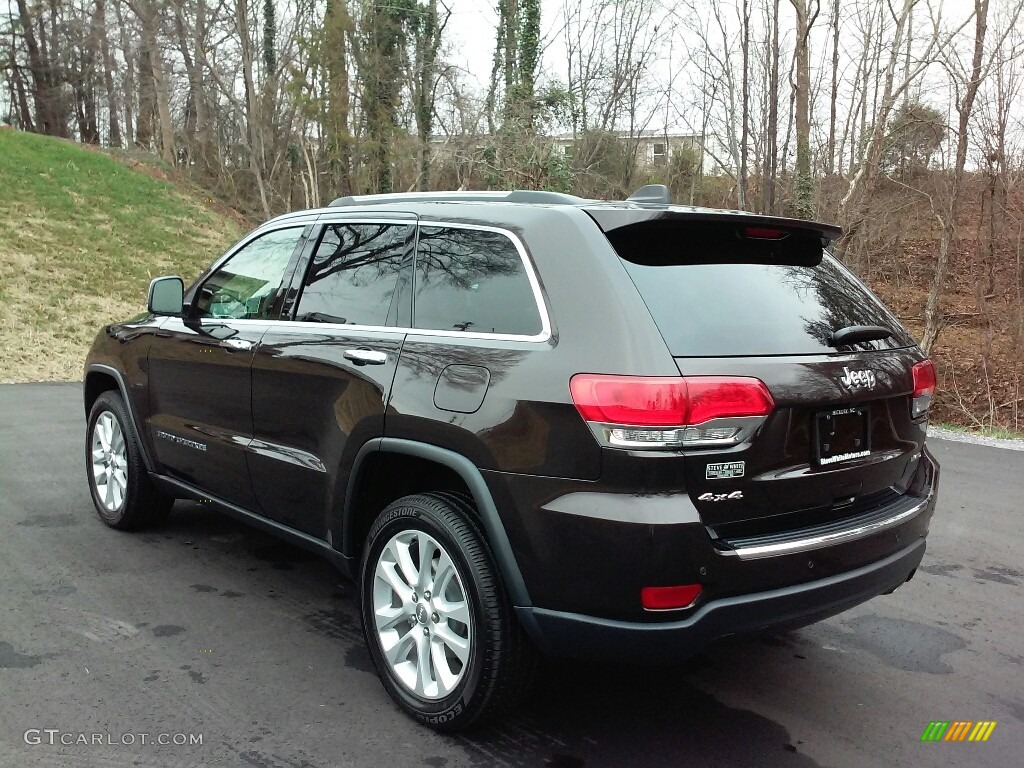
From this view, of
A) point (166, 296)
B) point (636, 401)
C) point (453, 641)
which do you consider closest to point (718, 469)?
point (636, 401)

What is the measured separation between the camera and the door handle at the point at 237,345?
12.7 feet

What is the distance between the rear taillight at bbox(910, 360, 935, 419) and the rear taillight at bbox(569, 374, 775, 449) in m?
0.96

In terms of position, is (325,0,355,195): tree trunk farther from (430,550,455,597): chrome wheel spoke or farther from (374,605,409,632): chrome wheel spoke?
(430,550,455,597): chrome wheel spoke

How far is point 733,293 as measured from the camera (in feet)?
9.34

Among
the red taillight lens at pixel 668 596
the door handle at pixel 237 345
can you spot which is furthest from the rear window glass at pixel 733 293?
the door handle at pixel 237 345

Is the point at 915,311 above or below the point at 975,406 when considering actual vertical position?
above

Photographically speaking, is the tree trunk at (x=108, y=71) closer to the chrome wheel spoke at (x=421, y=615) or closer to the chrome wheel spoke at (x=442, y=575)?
the chrome wheel spoke at (x=421, y=615)

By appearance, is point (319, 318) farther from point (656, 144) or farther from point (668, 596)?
point (656, 144)

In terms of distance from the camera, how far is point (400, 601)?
3.10 m

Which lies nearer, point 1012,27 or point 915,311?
point 1012,27

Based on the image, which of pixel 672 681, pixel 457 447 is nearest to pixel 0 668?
pixel 457 447

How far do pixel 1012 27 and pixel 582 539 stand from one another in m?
15.6

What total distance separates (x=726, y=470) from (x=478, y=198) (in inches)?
58.5

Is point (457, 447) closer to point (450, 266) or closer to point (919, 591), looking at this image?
point (450, 266)
